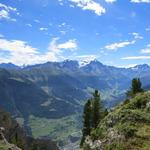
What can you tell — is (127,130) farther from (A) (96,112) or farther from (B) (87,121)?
(B) (87,121)

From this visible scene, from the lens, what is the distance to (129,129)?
4591cm

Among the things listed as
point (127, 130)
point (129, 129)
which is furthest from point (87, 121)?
point (129, 129)

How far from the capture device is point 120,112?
181ft

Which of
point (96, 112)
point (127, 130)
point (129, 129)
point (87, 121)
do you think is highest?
point (129, 129)

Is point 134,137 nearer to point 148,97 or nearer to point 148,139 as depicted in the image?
point 148,139

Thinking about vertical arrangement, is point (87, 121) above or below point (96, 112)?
below

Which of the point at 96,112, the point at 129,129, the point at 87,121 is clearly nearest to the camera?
the point at 129,129

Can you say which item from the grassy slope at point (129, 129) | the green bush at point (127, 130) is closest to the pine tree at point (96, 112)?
the grassy slope at point (129, 129)

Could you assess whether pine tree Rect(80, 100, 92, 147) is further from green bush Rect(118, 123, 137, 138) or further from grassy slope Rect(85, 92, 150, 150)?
green bush Rect(118, 123, 137, 138)

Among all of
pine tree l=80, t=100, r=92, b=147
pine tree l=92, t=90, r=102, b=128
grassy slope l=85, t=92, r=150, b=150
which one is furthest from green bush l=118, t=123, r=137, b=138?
pine tree l=80, t=100, r=92, b=147

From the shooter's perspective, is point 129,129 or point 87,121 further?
A: point 87,121

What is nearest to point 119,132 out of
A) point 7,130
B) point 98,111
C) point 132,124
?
point 132,124

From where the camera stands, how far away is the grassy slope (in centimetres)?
4253

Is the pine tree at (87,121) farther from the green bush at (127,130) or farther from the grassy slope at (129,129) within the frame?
the green bush at (127,130)
